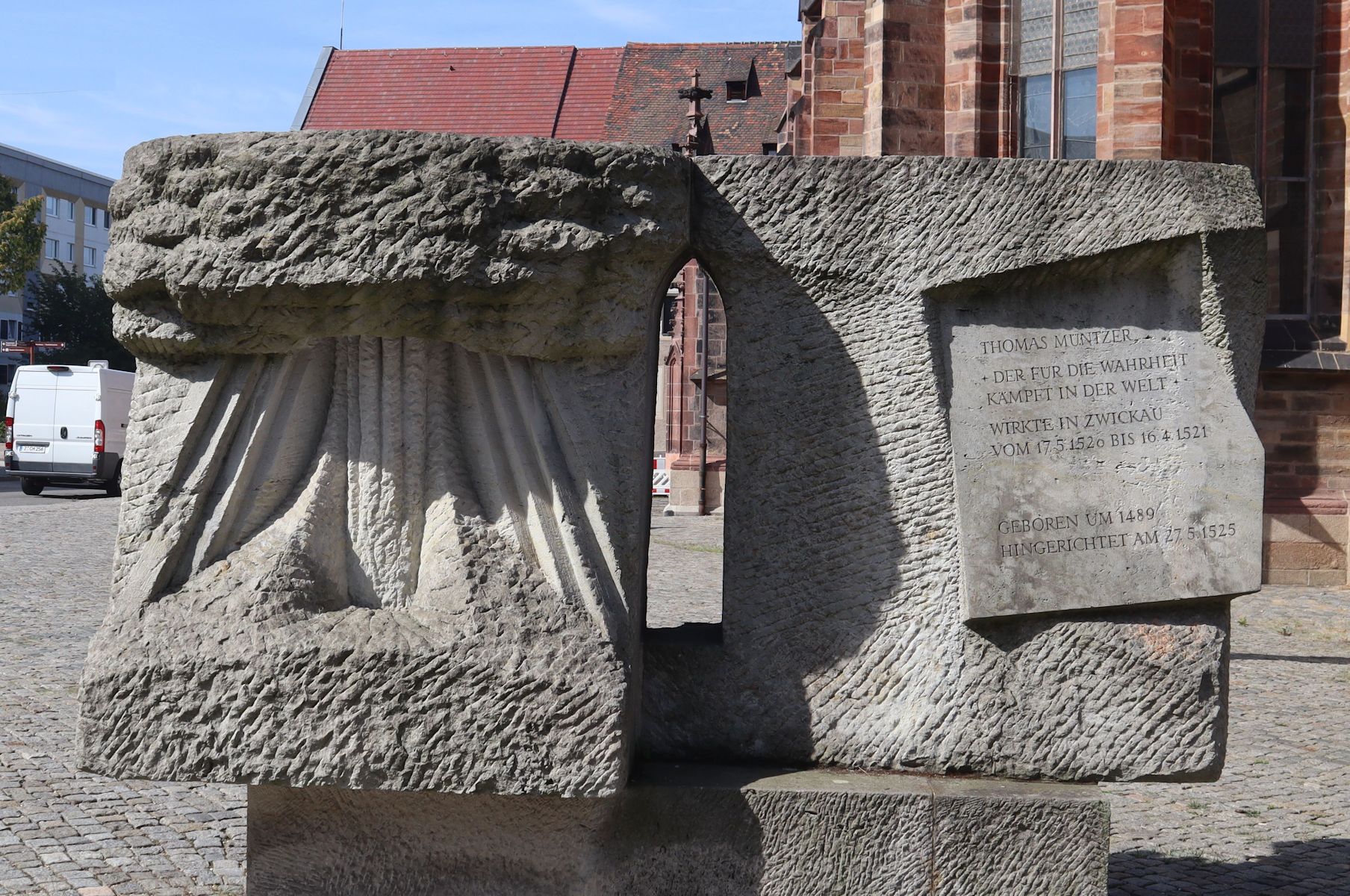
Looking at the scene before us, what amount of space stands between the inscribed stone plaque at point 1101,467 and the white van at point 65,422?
18.4 metres

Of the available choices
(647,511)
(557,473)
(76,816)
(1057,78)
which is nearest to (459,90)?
(1057,78)

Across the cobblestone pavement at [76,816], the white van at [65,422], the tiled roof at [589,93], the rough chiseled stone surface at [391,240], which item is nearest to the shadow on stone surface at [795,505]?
the rough chiseled stone surface at [391,240]

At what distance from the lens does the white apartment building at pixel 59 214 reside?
51.2 metres

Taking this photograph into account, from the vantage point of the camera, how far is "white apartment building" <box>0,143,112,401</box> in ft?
168

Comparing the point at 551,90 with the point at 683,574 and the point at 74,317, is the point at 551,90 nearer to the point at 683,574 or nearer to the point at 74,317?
the point at 74,317

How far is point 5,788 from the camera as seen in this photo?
446 centimetres

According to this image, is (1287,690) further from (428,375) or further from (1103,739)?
(428,375)

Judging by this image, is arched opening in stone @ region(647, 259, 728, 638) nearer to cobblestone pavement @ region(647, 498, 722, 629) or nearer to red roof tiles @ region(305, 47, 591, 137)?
cobblestone pavement @ region(647, 498, 722, 629)

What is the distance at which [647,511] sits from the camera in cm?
301

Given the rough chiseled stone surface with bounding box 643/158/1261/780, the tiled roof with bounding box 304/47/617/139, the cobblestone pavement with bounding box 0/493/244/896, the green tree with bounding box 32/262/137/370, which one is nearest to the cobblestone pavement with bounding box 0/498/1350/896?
the cobblestone pavement with bounding box 0/493/244/896

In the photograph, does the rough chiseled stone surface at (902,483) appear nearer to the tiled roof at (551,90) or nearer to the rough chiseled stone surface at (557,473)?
the rough chiseled stone surface at (557,473)

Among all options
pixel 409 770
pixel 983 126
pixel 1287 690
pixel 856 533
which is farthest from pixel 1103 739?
pixel 983 126

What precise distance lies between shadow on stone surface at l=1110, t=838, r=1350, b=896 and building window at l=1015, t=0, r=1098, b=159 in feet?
25.7

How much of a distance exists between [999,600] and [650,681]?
2.59 ft
